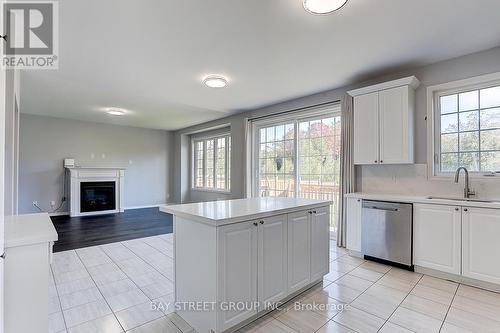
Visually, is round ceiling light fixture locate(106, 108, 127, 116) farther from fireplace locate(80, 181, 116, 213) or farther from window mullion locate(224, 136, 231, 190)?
window mullion locate(224, 136, 231, 190)

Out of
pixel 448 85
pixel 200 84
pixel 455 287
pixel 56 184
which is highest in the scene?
pixel 200 84

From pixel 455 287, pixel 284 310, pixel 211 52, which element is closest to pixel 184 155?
pixel 211 52

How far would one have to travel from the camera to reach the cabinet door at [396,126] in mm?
3193

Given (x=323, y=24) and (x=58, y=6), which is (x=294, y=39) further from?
(x=58, y=6)

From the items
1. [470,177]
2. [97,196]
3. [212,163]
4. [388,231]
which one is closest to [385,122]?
[470,177]

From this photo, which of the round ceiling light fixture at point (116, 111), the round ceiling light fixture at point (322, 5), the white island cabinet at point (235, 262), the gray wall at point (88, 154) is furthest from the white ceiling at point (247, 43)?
the gray wall at point (88, 154)

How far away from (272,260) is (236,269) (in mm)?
392

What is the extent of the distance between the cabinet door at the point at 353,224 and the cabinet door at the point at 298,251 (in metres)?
1.38

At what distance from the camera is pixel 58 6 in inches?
82.4

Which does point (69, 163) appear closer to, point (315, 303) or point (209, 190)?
point (209, 190)

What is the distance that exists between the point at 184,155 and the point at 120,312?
643cm

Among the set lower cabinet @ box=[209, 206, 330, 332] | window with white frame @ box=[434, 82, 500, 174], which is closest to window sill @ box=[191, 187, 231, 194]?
lower cabinet @ box=[209, 206, 330, 332]

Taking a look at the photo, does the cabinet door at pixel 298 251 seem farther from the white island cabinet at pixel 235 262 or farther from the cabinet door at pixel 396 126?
the cabinet door at pixel 396 126

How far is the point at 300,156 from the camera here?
4859mm
